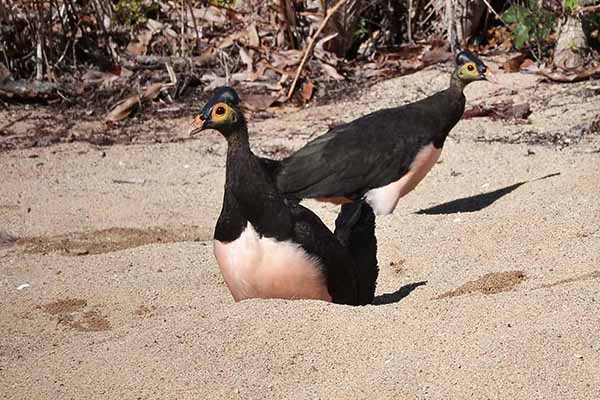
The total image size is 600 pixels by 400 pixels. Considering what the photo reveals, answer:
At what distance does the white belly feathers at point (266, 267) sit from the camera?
4.73 m

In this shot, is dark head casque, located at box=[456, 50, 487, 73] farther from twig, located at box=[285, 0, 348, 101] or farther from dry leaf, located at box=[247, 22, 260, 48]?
dry leaf, located at box=[247, 22, 260, 48]

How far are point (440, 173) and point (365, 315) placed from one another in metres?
4.04

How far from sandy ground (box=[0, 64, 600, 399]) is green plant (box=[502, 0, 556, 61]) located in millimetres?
358

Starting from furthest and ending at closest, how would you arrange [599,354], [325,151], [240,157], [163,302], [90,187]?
[90,187], [325,151], [163,302], [240,157], [599,354]

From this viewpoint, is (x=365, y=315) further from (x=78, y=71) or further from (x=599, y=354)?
(x=78, y=71)

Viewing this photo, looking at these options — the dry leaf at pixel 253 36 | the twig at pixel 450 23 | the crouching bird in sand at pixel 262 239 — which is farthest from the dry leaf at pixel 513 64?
the crouching bird in sand at pixel 262 239

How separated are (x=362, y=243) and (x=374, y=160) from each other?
2021 millimetres

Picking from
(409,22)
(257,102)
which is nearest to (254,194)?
(257,102)

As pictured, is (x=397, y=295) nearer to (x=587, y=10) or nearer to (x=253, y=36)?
(x=587, y=10)

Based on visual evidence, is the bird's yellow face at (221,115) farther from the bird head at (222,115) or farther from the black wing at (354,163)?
the black wing at (354,163)

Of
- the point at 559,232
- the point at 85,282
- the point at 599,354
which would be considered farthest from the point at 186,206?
the point at 599,354

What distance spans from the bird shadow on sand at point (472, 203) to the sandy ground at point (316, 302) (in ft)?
0.10

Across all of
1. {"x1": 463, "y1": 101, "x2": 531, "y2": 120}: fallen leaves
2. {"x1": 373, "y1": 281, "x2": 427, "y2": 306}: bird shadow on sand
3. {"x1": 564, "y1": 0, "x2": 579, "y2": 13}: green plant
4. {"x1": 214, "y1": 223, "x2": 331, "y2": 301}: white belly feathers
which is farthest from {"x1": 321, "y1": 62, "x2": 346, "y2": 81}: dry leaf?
{"x1": 214, "y1": 223, "x2": 331, "y2": 301}: white belly feathers

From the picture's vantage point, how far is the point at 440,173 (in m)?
8.37
